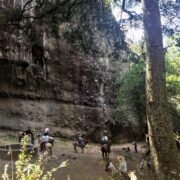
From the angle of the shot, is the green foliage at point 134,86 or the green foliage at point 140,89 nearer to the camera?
the green foliage at point 140,89

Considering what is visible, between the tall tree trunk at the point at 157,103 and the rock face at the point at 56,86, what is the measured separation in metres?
18.0

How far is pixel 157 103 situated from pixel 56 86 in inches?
954

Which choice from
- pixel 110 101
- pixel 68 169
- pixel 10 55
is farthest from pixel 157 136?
pixel 110 101

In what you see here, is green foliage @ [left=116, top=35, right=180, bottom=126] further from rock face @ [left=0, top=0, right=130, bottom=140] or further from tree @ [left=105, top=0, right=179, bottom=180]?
tree @ [left=105, top=0, right=179, bottom=180]

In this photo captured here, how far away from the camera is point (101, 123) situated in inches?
1299

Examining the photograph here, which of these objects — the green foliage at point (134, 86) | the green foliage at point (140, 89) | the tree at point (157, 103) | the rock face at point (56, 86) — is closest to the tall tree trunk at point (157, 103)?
the tree at point (157, 103)

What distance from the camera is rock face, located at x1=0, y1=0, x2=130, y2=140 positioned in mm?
28516

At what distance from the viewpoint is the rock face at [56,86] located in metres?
28.5

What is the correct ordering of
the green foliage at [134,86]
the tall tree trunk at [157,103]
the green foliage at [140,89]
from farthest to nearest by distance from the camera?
the green foliage at [134,86] → the green foliage at [140,89] → the tall tree trunk at [157,103]

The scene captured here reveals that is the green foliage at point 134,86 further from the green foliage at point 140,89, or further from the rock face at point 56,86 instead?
the rock face at point 56,86

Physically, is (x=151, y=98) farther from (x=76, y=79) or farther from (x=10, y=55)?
(x=76, y=79)

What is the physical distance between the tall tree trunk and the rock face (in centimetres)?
1797

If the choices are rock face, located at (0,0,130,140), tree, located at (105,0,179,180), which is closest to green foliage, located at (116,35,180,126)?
rock face, located at (0,0,130,140)

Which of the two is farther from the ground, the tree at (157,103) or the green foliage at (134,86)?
the green foliage at (134,86)
